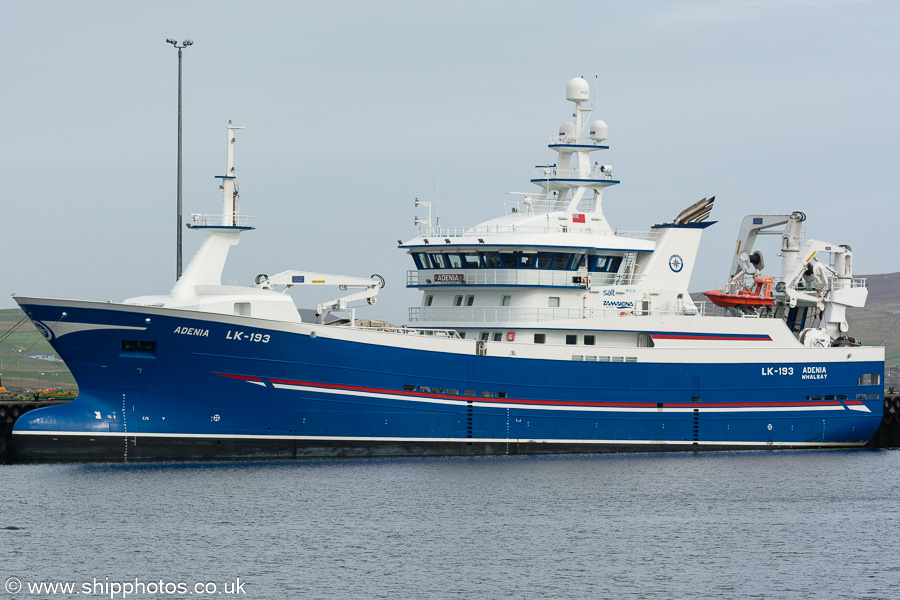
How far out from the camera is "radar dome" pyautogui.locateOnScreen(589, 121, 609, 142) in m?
41.0

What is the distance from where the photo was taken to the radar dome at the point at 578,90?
40.7 metres

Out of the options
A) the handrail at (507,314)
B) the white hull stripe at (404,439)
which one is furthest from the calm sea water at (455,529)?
the handrail at (507,314)

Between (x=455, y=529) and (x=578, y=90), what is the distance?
18.3 m

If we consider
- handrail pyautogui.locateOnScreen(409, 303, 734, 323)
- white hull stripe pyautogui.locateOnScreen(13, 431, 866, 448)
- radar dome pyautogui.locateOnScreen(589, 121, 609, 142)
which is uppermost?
radar dome pyautogui.locateOnScreen(589, 121, 609, 142)

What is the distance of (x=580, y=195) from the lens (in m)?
40.2

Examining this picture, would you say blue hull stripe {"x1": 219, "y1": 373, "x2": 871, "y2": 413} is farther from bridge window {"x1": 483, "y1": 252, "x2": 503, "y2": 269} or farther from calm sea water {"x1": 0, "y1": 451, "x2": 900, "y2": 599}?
bridge window {"x1": 483, "y1": 252, "x2": 503, "y2": 269}

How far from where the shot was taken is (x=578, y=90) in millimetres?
40688

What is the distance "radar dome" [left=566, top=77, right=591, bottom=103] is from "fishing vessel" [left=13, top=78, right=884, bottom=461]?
0.08 metres

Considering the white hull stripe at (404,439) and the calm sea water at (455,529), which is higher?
the white hull stripe at (404,439)

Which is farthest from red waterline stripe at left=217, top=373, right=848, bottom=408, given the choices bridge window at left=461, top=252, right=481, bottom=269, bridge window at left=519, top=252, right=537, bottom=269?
bridge window at left=461, top=252, right=481, bottom=269

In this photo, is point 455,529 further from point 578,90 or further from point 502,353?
point 578,90

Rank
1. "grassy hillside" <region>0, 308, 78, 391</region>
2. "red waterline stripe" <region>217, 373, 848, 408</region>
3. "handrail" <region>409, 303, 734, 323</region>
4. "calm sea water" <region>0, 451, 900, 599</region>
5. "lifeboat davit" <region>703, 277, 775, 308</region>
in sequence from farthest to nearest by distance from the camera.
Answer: "grassy hillside" <region>0, 308, 78, 391</region>, "lifeboat davit" <region>703, 277, 775, 308</region>, "handrail" <region>409, 303, 734, 323</region>, "red waterline stripe" <region>217, 373, 848, 408</region>, "calm sea water" <region>0, 451, 900, 599</region>

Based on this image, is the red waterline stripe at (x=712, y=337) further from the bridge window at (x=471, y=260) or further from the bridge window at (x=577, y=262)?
the bridge window at (x=471, y=260)

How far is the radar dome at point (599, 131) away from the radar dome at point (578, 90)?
896mm
